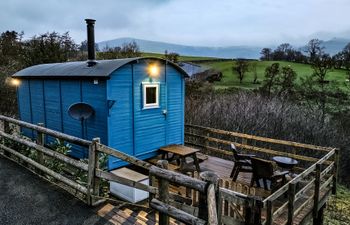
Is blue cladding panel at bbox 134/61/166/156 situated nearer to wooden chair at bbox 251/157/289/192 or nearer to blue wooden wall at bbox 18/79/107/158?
blue wooden wall at bbox 18/79/107/158

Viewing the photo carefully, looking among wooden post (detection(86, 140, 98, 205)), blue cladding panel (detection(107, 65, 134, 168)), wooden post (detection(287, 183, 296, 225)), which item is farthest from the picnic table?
wooden post (detection(86, 140, 98, 205))

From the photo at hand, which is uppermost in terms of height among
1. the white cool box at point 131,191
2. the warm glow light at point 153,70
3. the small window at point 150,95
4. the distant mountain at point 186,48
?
the distant mountain at point 186,48

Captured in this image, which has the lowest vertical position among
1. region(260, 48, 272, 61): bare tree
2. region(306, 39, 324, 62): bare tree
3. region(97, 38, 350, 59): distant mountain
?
region(306, 39, 324, 62): bare tree

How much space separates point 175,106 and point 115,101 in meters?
2.41

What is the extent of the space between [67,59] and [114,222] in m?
19.3

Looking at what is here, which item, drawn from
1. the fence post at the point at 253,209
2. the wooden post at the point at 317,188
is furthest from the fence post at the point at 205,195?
the wooden post at the point at 317,188

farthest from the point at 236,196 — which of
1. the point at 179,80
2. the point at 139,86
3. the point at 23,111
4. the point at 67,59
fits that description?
the point at 67,59

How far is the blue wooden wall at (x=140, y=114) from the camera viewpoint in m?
6.70

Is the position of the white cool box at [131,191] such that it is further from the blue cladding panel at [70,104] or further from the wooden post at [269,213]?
the wooden post at [269,213]

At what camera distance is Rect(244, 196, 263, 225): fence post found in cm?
365

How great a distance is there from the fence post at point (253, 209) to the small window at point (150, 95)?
4400 millimetres

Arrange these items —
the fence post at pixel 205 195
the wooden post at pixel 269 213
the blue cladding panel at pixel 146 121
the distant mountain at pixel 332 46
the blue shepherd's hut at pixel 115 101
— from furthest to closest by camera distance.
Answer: the distant mountain at pixel 332 46 → the blue cladding panel at pixel 146 121 → the blue shepherd's hut at pixel 115 101 → the wooden post at pixel 269 213 → the fence post at pixel 205 195

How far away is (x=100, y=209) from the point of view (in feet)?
12.8

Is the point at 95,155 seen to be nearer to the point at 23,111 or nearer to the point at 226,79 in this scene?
the point at 23,111
